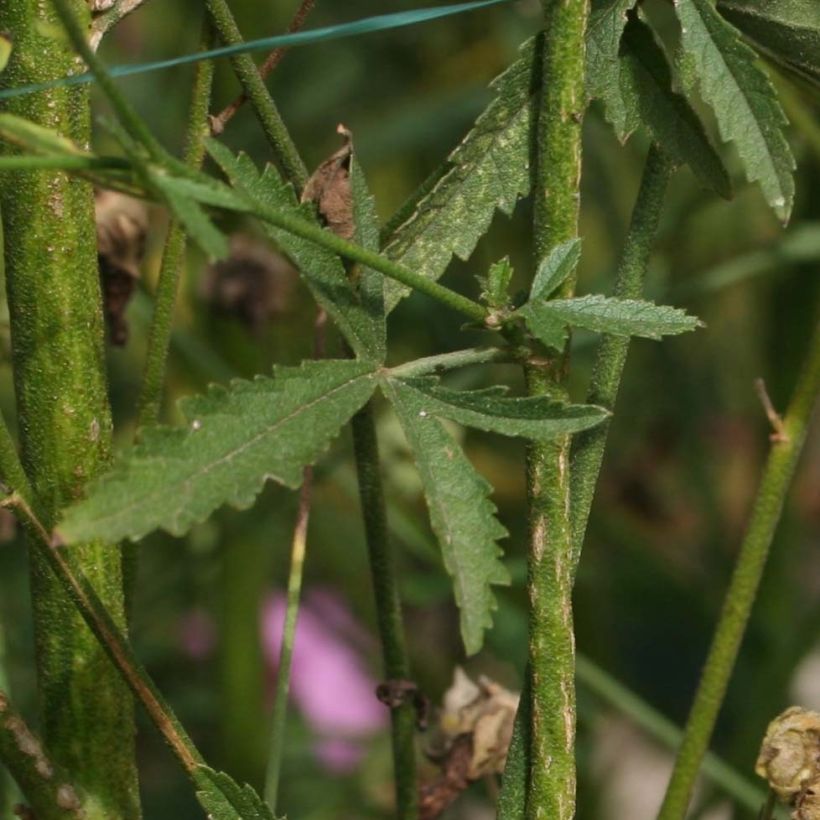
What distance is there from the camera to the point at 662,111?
53 cm

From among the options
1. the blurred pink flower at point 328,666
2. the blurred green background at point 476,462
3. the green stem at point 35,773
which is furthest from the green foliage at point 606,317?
the blurred pink flower at point 328,666

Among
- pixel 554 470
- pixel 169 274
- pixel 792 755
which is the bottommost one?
pixel 792 755

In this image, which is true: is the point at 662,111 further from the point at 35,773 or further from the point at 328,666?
the point at 328,666

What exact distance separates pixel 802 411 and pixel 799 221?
67 centimetres

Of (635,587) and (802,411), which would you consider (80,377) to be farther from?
(635,587)

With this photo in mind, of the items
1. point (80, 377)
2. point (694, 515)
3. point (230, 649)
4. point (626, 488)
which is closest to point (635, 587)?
point (626, 488)

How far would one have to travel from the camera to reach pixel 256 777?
123cm

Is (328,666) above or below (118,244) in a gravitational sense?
below

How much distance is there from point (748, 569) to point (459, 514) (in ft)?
0.69

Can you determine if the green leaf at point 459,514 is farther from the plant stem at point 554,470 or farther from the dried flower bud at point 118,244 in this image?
the dried flower bud at point 118,244

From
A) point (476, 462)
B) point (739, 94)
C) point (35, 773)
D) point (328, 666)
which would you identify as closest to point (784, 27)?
point (739, 94)

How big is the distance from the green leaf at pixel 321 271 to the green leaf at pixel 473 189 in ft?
0.07

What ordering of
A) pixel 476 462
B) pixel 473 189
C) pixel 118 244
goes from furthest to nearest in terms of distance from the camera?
pixel 476 462 → pixel 118 244 → pixel 473 189

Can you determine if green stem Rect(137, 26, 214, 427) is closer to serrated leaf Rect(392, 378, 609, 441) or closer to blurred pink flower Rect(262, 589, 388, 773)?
serrated leaf Rect(392, 378, 609, 441)
